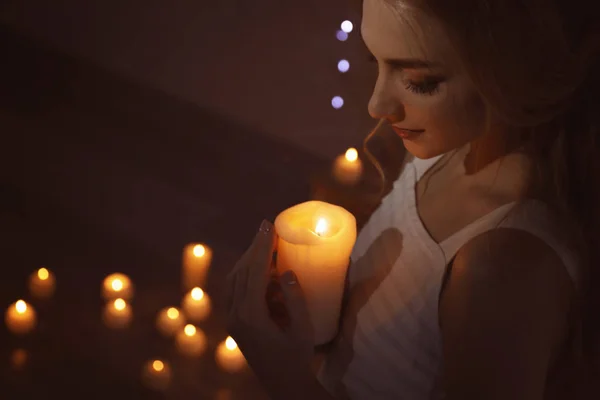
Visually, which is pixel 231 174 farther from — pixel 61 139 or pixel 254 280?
pixel 254 280

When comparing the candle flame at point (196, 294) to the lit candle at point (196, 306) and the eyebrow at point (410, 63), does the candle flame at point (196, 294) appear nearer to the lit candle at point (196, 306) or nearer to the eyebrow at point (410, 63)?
the lit candle at point (196, 306)

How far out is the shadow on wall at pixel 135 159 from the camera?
175 cm

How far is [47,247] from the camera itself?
1653mm

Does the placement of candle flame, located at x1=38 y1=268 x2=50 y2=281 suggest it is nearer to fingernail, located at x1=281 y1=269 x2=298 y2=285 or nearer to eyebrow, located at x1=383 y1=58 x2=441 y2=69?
fingernail, located at x1=281 y1=269 x2=298 y2=285

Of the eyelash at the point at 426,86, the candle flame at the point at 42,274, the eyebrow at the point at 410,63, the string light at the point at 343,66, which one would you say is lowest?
the eyelash at the point at 426,86

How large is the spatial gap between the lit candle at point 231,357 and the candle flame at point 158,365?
0.13m

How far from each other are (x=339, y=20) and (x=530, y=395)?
1.86 meters

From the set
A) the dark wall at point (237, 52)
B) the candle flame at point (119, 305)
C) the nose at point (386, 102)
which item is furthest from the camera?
the dark wall at point (237, 52)

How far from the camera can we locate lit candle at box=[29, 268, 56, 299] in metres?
1.54

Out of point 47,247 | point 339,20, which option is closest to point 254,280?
point 47,247

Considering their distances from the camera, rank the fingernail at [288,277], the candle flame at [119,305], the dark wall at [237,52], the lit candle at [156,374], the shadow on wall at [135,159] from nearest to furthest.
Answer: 1. the fingernail at [288,277]
2. the lit candle at [156,374]
3. the candle flame at [119,305]
4. the shadow on wall at [135,159]
5. the dark wall at [237,52]

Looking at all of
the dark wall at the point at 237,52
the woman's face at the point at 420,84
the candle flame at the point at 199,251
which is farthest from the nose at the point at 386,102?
the dark wall at the point at 237,52

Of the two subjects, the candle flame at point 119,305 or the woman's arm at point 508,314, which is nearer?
the woman's arm at point 508,314

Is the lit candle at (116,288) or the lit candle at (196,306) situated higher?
the lit candle at (116,288)
